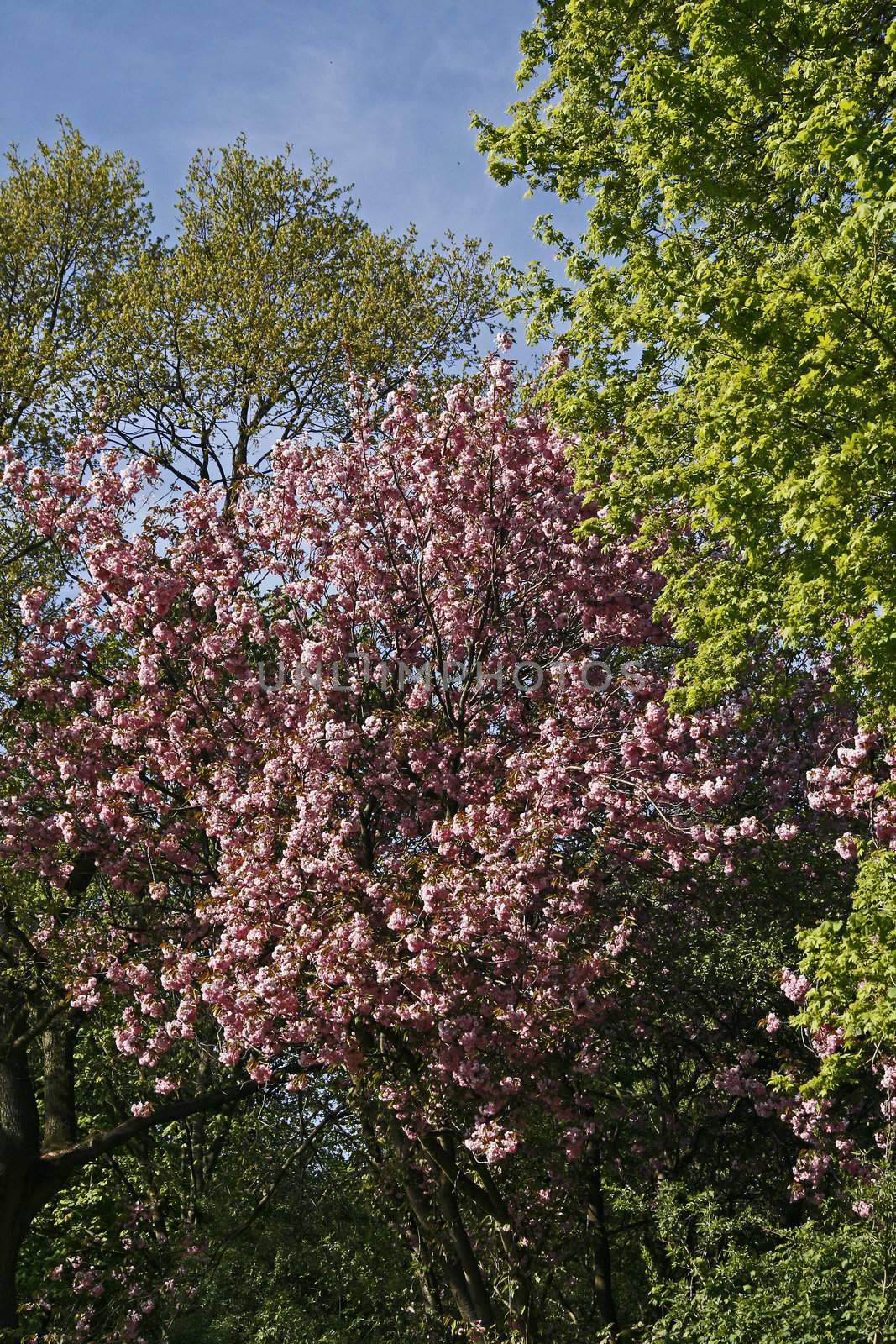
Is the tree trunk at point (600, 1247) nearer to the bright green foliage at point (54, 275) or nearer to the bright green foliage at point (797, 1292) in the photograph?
the bright green foliage at point (797, 1292)

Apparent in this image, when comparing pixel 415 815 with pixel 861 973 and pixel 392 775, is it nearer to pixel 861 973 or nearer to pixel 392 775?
pixel 392 775

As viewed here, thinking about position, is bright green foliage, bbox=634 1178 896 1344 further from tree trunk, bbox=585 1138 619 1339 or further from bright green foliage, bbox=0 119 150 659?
bright green foliage, bbox=0 119 150 659

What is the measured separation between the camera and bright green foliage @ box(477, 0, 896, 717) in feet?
32.1

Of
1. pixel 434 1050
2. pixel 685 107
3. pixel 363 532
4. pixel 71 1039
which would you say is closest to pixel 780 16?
pixel 685 107

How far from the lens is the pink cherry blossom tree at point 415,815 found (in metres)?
11.0

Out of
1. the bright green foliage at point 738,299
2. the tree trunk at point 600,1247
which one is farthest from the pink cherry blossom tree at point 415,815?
the bright green foliage at point 738,299

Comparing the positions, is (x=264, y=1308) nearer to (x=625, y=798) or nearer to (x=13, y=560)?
(x=625, y=798)

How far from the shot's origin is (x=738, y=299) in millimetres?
10477

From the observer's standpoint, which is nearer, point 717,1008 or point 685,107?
point 685,107

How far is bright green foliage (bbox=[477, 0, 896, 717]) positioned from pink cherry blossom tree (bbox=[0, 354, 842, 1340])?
1067mm

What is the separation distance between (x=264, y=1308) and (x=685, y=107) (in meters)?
13.3

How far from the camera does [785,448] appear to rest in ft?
34.1

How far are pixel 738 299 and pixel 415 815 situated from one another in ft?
20.2

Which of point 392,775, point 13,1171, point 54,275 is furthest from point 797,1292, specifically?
point 54,275
